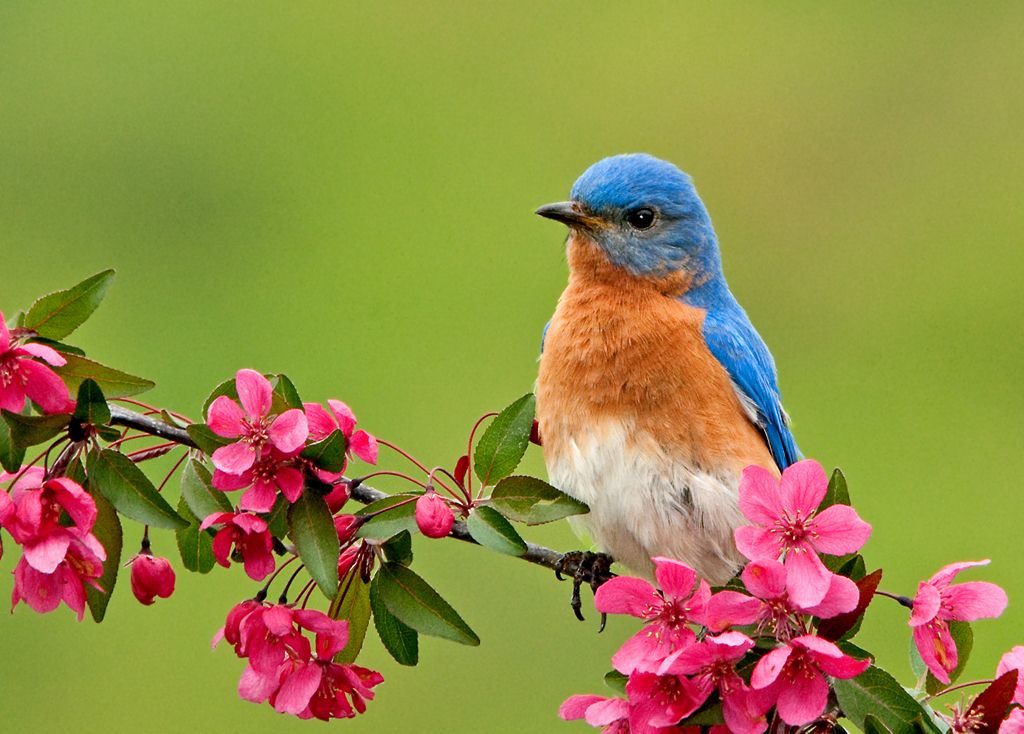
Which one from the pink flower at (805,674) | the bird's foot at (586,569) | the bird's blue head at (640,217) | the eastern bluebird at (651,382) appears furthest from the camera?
the bird's blue head at (640,217)

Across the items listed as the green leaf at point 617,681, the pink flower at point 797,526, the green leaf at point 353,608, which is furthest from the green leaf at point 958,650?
the green leaf at point 353,608

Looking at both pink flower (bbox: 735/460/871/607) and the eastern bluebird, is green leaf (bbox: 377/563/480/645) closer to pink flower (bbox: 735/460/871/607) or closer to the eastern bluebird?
pink flower (bbox: 735/460/871/607)

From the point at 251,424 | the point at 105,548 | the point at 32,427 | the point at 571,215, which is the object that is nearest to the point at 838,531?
the point at 251,424

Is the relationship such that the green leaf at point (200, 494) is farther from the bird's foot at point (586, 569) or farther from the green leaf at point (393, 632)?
the bird's foot at point (586, 569)

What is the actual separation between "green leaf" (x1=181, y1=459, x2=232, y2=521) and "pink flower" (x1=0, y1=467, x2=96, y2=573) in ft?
0.54

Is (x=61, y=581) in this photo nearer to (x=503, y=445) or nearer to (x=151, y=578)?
(x=151, y=578)

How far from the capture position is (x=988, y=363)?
770 centimetres

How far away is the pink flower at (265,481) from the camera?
2631 millimetres

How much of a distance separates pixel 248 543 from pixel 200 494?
12 cm

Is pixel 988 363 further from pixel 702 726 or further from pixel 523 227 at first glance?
pixel 702 726

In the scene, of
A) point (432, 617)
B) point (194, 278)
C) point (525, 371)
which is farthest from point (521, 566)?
point (432, 617)

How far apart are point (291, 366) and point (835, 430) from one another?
2468mm

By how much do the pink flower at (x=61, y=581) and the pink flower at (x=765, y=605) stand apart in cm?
105

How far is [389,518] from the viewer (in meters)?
2.76
